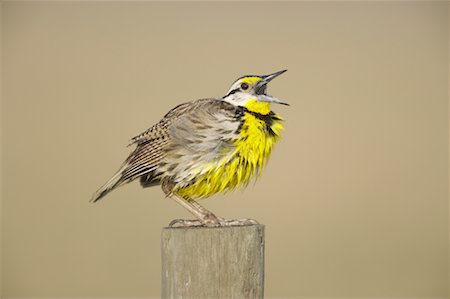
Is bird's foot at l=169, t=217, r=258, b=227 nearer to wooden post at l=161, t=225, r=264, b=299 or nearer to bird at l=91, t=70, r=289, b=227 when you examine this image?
bird at l=91, t=70, r=289, b=227

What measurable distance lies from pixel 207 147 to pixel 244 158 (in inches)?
5.9

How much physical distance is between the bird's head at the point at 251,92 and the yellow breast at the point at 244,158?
0.01 meters

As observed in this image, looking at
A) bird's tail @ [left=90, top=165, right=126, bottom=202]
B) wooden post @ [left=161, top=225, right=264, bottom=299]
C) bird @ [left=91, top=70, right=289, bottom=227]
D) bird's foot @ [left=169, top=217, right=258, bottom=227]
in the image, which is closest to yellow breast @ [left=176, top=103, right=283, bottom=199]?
bird @ [left=91, top=70, right=289, bottom=227]

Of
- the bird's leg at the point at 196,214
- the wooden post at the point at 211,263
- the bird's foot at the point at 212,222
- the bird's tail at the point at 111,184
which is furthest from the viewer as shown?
the bird's tail at the point at 111,184

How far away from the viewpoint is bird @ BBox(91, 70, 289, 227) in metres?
3.18

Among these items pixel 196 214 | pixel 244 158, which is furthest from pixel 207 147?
pixel 196 214

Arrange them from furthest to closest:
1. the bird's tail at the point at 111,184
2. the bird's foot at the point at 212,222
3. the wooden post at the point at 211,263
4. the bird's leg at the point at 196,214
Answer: the bird's tail at the point at 111,184, the bird's leg at the point at 196,214, the bird's foot at the point at 212,222, the wooden post at the point at 211,263

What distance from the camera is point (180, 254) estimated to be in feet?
8.83

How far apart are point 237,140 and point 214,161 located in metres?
0.12

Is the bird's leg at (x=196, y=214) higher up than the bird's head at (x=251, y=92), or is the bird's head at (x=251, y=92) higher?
the bird's head at (x=251, y=92)

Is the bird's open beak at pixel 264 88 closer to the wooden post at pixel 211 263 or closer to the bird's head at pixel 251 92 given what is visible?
the bird's head at pixel 251 92

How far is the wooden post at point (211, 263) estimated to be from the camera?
8.73 ft

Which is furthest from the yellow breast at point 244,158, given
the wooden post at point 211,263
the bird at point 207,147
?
the wooden post at point 211,263

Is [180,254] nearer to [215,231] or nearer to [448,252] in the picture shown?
[215,231]
